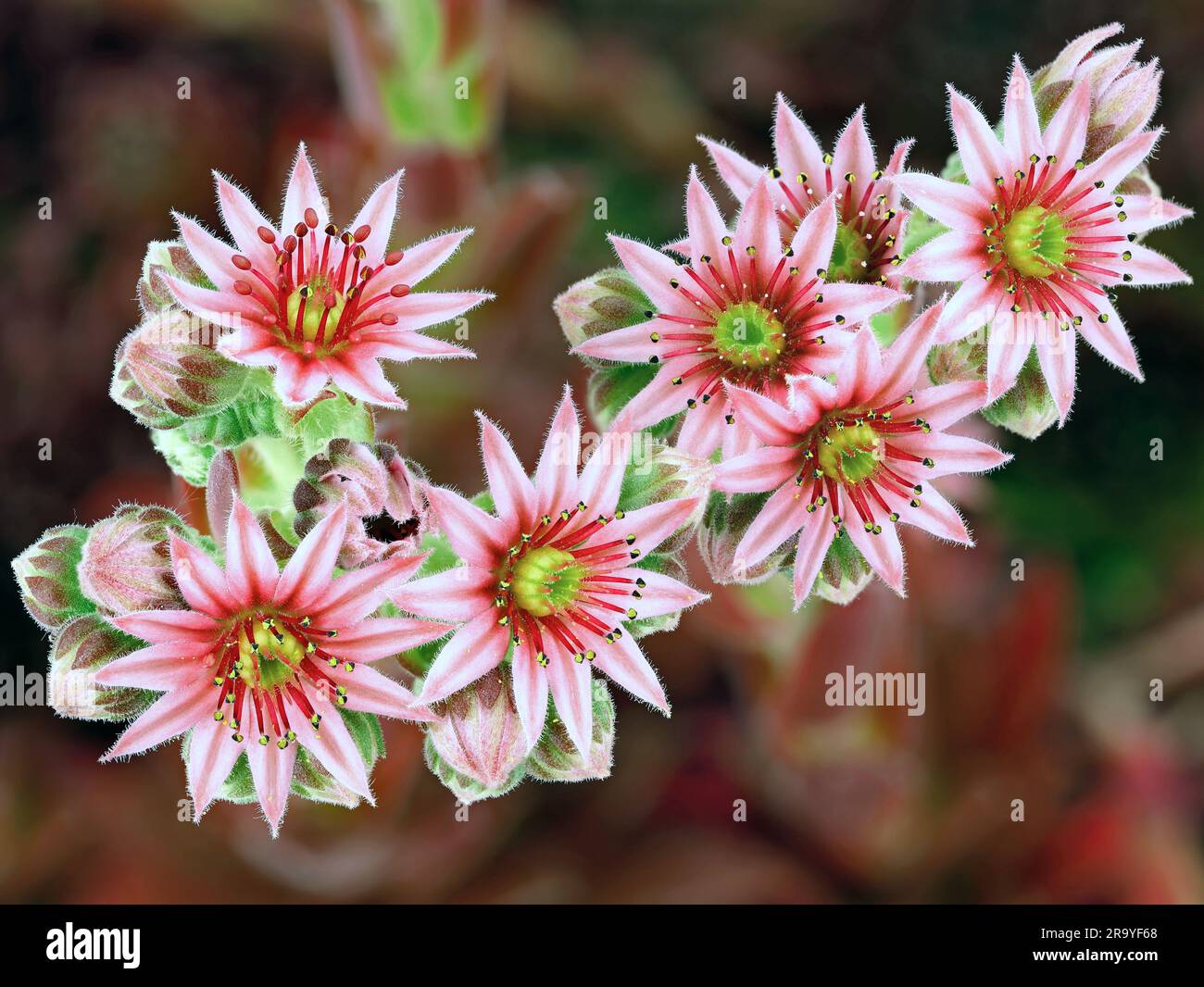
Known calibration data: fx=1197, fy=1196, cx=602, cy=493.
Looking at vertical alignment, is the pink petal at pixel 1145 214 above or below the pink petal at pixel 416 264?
above

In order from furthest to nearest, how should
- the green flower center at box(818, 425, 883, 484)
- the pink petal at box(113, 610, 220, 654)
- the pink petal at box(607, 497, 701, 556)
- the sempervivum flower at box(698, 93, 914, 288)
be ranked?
1. the sempervivum flower at box(698, 93, 914, 288)
2. the green flower center at box(818, 425, 883, 484)
3. the pink petal at box(607, 497, 701, 556)
4. the pink petal at box(113, 610, 220, 654)

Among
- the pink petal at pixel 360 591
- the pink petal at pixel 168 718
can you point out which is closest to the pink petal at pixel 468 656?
the pink petal at pixel 360 591

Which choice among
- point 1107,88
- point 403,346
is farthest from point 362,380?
point 1107,88

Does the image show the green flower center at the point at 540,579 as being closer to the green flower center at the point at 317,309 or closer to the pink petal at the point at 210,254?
the green flower center at the point at 317,309

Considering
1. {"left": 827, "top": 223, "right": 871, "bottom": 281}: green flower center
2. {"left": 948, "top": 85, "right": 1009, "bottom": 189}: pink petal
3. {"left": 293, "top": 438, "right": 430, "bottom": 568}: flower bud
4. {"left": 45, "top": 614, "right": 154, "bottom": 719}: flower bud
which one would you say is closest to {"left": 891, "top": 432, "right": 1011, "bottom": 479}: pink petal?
{"left": 827, "top": 223, "right": 871, "bottom": 281}: green flower center

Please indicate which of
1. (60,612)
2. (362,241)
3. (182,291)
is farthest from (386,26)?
(60,612)

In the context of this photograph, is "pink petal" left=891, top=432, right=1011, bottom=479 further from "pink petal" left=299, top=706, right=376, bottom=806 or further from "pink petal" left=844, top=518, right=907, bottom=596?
"pink petal" left=299, top=706, right=376, bottom=806
